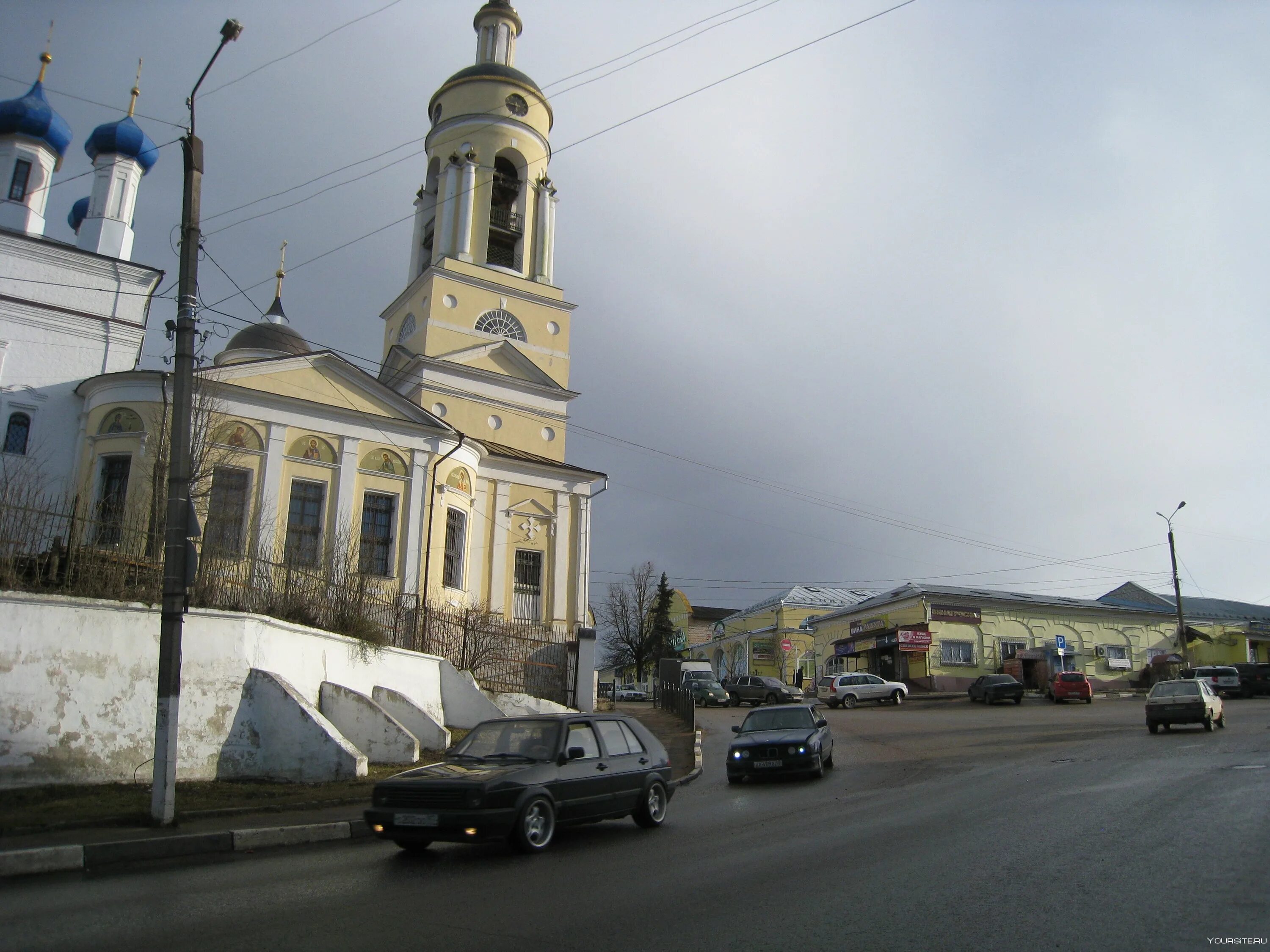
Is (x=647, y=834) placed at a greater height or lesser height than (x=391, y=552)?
lesser

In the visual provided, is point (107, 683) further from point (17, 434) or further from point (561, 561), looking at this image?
point (561, 561)

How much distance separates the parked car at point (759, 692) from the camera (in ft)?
131

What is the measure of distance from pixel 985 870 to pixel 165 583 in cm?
911

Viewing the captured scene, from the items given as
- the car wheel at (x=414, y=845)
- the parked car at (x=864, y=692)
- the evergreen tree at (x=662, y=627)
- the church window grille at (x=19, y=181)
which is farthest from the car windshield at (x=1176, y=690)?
the evergreen tree at (x=662, y=627)

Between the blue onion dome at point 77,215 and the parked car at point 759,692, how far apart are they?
31.8 m

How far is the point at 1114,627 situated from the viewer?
50562 millimetres

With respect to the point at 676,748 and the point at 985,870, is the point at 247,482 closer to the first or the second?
the point at 676,748

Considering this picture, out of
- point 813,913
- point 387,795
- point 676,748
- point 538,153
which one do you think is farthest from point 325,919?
point 538,153

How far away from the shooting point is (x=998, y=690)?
36406 millimetres

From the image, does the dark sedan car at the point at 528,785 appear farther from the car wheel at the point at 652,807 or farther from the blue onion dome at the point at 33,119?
the blue onion dome at the point at 33,119

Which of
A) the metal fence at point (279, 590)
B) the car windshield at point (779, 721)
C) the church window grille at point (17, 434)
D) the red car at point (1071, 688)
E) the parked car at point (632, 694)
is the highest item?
the church window grille at point (17, 434)

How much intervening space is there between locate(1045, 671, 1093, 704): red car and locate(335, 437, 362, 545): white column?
90.8 ft

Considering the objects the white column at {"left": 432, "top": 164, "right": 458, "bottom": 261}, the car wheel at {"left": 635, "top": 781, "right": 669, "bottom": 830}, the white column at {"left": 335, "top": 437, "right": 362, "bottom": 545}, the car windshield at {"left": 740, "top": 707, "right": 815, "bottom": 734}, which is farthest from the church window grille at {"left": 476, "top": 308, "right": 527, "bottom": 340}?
the car wheel at {"left": 635, "top": 781, "right": 669, "bottom": 830}

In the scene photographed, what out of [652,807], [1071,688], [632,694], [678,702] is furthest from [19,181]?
[1071,688]
